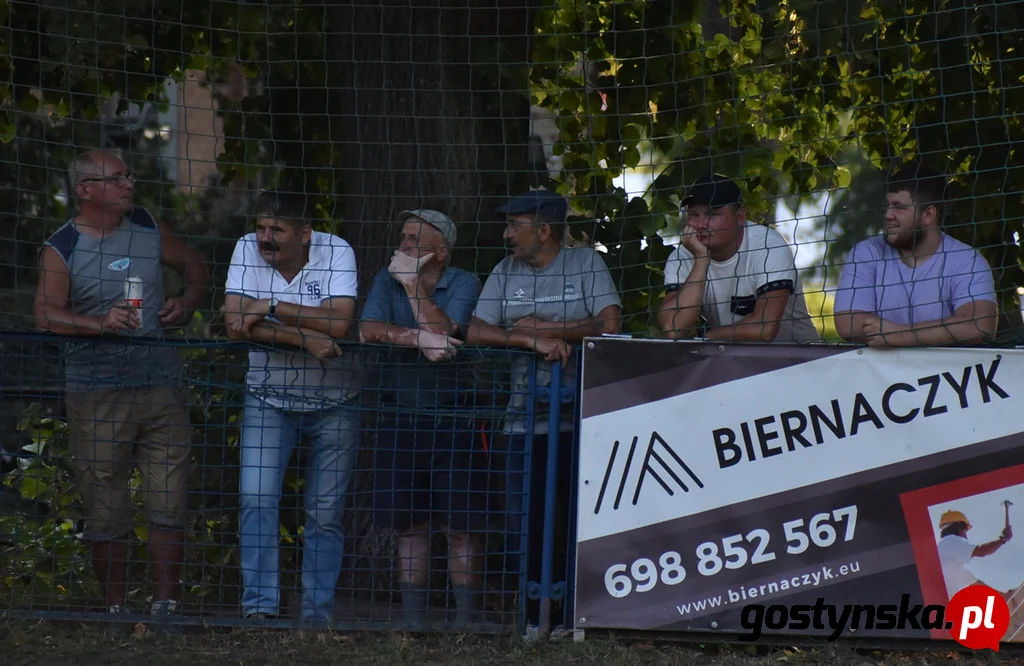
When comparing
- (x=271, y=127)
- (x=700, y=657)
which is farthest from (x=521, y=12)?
(x=700, y=657)

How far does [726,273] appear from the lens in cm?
535

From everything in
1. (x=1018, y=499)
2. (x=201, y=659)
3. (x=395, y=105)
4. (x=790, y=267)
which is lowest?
(x=201, y=659)

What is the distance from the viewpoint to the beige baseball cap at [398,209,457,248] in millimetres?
5492

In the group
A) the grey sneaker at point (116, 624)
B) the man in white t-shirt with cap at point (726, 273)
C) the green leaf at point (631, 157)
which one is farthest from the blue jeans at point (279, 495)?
the green leaf at point (631, 157)

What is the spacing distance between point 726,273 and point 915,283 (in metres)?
0.76

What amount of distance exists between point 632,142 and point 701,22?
70 cm

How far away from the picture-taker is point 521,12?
6.41 metres

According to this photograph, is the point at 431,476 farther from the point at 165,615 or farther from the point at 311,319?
the point at 165,615

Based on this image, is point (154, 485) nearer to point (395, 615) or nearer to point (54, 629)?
point (54, 629)

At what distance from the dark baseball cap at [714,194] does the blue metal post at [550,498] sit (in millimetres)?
928

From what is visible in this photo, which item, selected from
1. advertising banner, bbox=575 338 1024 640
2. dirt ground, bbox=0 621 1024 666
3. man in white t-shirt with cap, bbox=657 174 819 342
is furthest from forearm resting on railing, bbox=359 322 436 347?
dirt ground, bbox=0 621 1024 666

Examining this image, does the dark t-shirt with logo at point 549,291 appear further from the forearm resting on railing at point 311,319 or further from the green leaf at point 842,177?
the green leaf at point 842,177

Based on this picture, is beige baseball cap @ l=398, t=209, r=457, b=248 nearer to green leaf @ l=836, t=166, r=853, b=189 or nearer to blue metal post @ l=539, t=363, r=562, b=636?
blue metal post @ l=539, t=363, r=562, b=636

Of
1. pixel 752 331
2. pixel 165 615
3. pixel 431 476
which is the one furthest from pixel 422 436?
pixel 752 331
